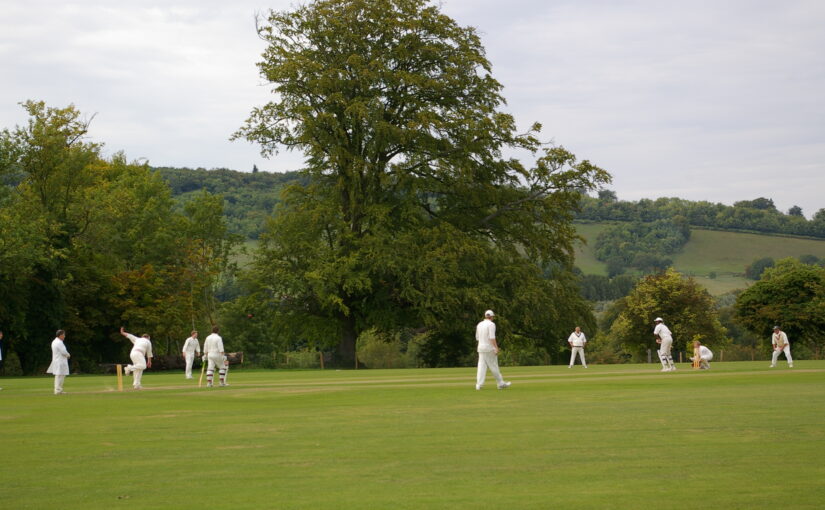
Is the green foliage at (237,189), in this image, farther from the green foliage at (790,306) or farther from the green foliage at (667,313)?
the green foliage at (790,306)

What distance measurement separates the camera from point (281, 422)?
59.6 feet

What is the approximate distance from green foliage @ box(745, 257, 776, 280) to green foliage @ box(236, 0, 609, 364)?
385ft

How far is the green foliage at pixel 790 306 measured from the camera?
79.1 metres

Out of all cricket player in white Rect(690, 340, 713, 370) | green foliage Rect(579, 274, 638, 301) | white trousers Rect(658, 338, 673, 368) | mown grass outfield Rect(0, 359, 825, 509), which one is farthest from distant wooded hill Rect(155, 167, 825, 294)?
mown grass outfield Rect(0, 359, 825, 509)

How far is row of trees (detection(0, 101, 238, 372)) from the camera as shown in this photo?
178 feet

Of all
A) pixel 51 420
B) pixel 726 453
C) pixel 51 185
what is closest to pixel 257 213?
pixel 51 185

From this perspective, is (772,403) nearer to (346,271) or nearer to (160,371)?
(346,271)

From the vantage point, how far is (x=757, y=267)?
17350 centimetres

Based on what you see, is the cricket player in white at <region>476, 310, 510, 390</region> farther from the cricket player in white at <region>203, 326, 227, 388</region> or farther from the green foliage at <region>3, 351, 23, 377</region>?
the green foliage at <region>3, 351, 23, 377</region>

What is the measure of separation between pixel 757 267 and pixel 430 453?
560ft

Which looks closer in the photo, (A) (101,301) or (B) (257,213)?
(A) (101,301)

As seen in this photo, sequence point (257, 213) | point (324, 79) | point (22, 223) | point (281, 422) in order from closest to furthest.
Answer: point (281, 422)
point (22, 223)
point (324, 79)
point (257, 213)

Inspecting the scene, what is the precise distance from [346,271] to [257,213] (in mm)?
80326

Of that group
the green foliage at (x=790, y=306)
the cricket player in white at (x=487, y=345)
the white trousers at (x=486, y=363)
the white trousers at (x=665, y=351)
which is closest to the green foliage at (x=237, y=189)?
the green foliage at (x=790, y=306)
